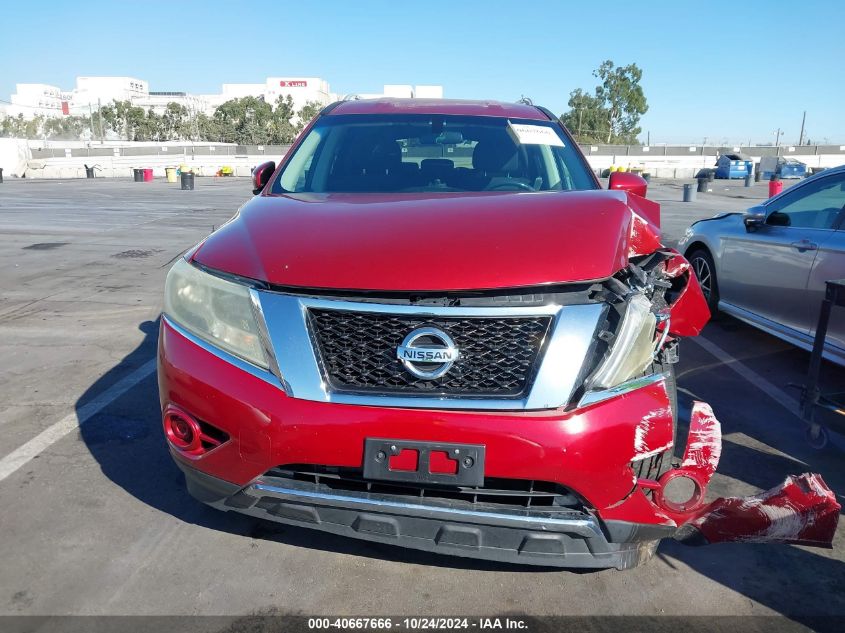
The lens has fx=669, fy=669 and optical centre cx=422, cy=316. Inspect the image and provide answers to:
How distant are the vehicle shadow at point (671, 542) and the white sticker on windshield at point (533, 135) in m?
1.85

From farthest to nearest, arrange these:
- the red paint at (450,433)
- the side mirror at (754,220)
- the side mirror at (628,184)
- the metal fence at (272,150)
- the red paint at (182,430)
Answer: the metal fence at (272,150) → the side mirror at (754,220) → the side mirror at (628,184) → the red paint at (182,430) → the red paint at (450,433)

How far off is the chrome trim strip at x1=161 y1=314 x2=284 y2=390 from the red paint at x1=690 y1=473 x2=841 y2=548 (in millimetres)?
1690

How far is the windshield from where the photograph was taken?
363 centimetres

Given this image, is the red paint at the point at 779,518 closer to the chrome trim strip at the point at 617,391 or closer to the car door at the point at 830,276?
the chrome trim strip at the point at 617,391

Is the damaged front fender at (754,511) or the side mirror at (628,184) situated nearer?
the damaged front fender at (754,511)

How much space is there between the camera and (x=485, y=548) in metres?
2.20

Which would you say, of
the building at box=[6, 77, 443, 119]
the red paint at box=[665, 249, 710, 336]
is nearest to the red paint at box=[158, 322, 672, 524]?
the red paint at box=[665, 249, 710, 336]

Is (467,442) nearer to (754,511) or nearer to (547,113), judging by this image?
(754,511)

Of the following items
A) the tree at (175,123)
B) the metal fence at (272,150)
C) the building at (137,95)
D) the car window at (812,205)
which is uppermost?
the building at (137,95)

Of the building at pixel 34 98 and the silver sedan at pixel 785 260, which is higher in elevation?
the building at pixel 34 98

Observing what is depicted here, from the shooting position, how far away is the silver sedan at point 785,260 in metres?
4.69

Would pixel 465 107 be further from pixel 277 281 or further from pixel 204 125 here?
pixel 204 125

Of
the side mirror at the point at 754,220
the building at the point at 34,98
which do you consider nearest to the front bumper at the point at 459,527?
the side mirror at the point at 754,220

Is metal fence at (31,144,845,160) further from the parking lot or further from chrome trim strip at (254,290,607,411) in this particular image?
chrome trim strip at (254,290,607,411)
